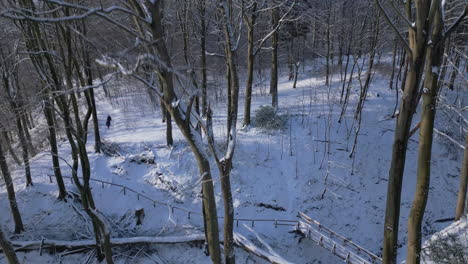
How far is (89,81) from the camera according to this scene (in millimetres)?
13461

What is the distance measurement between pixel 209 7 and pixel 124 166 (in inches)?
325

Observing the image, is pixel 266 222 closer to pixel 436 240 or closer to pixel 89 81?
pixel 436 240

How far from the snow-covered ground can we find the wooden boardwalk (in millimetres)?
381

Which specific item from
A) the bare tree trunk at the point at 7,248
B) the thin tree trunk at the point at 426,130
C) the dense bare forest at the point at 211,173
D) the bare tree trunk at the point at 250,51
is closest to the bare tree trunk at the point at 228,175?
the dense bare forest at the point at 211,173

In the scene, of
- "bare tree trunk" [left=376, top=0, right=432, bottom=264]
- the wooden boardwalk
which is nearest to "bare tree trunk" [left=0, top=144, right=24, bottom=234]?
the wooden boardwalk


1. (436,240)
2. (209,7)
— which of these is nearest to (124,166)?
(209,7)

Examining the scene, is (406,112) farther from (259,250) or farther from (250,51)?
(250,51)

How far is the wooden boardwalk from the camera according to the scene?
10275mm

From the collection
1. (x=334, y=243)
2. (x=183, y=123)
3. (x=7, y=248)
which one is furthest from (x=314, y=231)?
(x=7, y=248)

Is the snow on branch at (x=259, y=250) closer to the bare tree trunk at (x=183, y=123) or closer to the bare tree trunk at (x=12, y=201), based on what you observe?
the bare tree trunk at (x=183, y=123)

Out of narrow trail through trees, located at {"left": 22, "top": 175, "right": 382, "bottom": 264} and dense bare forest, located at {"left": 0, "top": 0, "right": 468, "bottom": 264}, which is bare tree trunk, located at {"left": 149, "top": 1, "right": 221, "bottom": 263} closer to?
Result: dense bare forest, located at {"left": 0, "top": 0, "right": 468, "bottom": 264}

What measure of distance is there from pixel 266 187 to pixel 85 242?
745 centimetres

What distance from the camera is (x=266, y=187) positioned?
13398mm

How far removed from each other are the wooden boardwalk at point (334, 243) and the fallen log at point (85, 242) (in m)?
4.02
